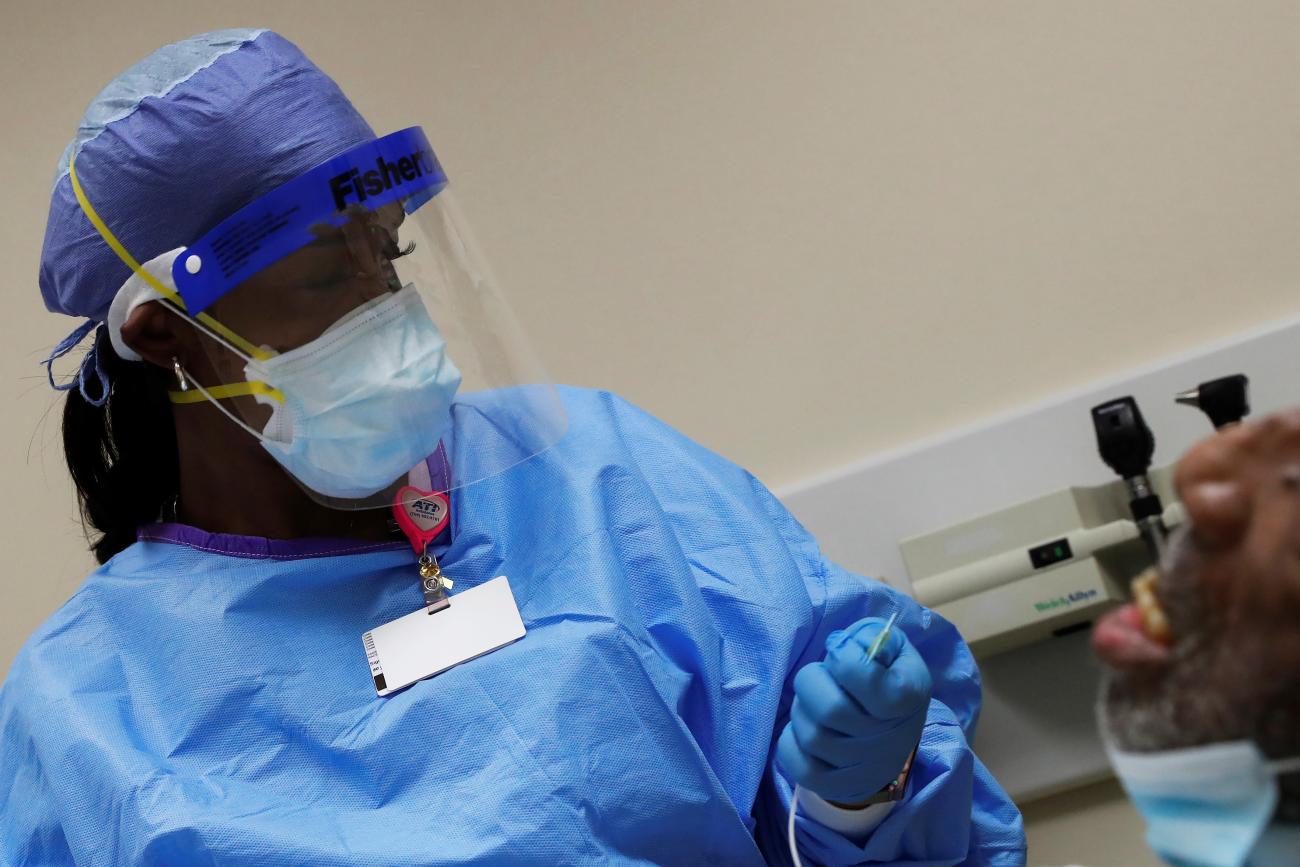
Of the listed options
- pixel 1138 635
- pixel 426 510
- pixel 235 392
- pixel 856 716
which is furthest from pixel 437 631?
pixel 1138 635

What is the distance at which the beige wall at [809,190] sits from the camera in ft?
4.65

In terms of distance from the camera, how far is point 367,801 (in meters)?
1.04

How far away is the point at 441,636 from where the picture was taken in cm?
112

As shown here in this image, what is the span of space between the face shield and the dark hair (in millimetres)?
59

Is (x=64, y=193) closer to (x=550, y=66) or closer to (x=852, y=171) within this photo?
(x=550, y=66)

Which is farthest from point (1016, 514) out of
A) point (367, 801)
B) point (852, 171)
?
point (367, 801)

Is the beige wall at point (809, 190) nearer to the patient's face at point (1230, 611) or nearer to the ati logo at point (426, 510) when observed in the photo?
the ati logo at point (426, 510)

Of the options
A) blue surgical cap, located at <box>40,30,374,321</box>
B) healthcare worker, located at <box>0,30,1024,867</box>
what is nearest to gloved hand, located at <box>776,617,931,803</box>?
healthcare worker, located at <box>0,30,1024,867</box>

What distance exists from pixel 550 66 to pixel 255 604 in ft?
2.81

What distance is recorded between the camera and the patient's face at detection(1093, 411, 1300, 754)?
461 millimetres

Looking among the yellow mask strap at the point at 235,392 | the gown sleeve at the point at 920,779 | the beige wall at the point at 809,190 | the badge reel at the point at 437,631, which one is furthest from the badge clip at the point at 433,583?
the beige wall at the point at 809,190

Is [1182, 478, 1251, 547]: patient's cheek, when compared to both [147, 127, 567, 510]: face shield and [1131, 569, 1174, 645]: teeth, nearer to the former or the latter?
[1131, 569, 1174, 645]: teeth

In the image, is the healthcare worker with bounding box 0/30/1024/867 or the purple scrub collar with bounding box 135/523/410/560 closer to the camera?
the healthcare worker with bounding box 0/30/1024/867

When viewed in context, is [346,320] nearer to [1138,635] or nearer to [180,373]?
[180,373]
